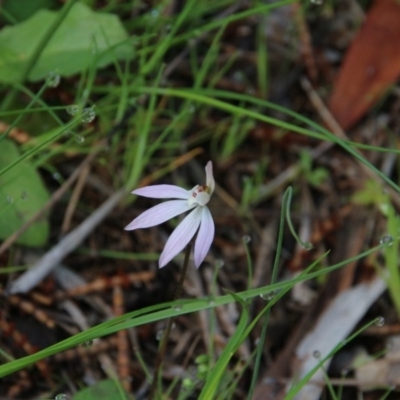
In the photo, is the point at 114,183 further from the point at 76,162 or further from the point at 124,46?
the point at 124,46

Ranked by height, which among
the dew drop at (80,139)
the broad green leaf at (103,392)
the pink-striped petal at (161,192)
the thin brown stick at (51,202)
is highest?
the dew drop at (80,139)

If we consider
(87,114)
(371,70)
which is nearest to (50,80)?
(87,114)

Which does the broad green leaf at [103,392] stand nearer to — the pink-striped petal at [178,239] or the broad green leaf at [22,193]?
the pink-striped petal at [178,239]

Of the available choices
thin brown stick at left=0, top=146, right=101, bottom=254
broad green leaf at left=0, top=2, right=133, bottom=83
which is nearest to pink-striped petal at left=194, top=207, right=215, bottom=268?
thin brown stick at left=0, top=146, right=101, bottom=254

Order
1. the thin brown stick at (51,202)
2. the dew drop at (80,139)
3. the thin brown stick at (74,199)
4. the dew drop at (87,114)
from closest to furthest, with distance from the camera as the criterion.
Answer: the dew drop at (87,114) → the dew drop at (80,139) → the thin brown stick at (51,202) → the thin brown stick at (74,199)

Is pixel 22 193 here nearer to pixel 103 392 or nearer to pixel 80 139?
pixel 80 139

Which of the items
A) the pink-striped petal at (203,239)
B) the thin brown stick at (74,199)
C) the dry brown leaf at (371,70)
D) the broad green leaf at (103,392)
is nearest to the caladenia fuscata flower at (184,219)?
the pink-striped petal at (203,239)

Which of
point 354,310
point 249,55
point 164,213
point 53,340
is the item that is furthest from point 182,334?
point 249,55
